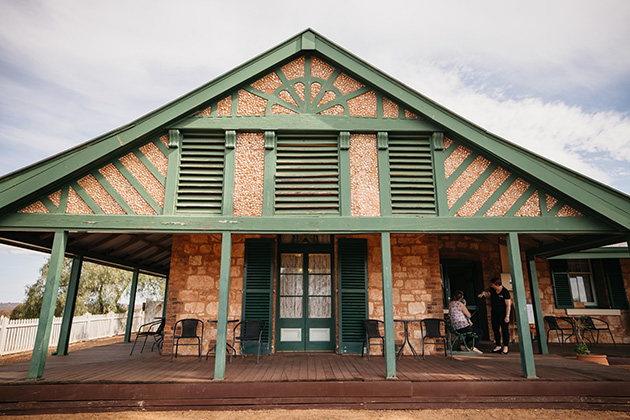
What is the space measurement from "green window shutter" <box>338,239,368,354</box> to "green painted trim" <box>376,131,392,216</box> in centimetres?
189

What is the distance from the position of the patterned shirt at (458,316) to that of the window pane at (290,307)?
3142mm

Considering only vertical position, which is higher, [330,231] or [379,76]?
[379,76]

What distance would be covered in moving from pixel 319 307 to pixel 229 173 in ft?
11.3

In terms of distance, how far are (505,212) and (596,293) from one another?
705cm

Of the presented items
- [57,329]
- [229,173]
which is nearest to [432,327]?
[229,173]

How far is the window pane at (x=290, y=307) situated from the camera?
7.39 m

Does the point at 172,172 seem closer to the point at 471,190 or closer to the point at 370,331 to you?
the point at 370,331

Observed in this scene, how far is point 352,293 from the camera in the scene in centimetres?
721

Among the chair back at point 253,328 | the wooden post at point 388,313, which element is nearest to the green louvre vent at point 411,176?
the wooden post at point 388,313

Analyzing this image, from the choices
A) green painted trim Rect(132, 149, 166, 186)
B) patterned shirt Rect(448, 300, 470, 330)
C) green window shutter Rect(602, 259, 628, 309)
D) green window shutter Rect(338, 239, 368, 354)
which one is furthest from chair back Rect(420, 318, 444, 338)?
green window shutter Rect(602, 259, 628, 309)

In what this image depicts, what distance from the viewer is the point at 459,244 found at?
30.4 feet

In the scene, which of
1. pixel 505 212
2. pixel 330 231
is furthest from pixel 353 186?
pixel 505 212

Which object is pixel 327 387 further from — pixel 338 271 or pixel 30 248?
pixel 30 248

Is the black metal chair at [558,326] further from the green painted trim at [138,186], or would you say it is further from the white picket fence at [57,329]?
the white picket fence at [57,329]
